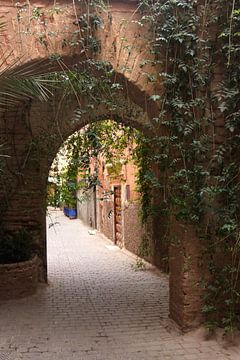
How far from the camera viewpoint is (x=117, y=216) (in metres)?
13.8

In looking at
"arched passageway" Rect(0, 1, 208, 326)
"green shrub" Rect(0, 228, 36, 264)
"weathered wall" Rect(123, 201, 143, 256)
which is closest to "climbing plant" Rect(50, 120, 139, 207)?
"arched passageway" Rect(0, 1, 208, 326)

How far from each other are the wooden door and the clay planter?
6.49m

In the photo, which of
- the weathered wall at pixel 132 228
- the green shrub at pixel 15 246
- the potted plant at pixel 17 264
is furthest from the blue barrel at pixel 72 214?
the green shrub at pixel 15 246

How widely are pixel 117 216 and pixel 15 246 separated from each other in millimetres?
6961

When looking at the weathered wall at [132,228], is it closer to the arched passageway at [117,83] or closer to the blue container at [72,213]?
the arched passageway at [117,83]

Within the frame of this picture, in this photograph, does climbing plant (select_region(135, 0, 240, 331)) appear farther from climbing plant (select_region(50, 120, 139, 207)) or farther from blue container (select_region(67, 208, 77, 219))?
blue container (select_region(67, 208, 77, 219))

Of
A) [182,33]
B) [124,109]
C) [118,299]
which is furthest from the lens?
[118,299]

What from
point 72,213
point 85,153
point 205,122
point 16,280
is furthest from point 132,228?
point 72,213

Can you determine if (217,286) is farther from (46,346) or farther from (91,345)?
(46,346)

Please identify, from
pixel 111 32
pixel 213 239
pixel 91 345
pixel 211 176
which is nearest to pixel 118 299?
pixel 91 345

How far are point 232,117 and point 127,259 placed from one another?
23.3ft

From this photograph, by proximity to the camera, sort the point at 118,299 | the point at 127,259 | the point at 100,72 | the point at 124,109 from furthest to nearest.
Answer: the point at 127,259
the point at 118,299
the point at 124,109
the point at 100,72

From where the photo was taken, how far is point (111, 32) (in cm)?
460

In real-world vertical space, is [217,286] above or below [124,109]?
below
